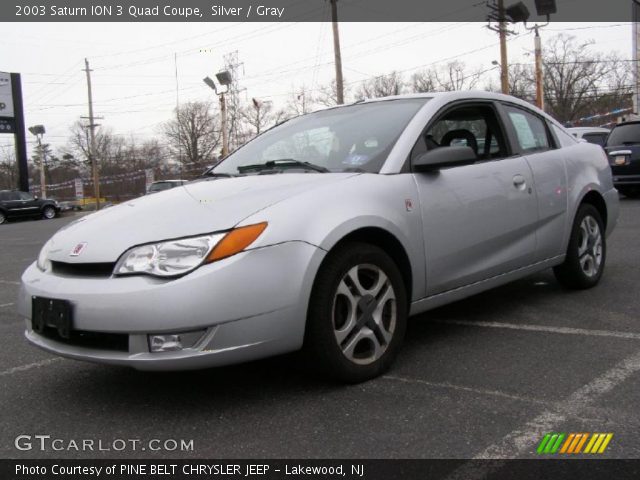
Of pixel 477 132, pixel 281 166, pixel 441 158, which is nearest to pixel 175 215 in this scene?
pixel 281 166

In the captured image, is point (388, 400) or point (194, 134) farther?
point (194, 134)

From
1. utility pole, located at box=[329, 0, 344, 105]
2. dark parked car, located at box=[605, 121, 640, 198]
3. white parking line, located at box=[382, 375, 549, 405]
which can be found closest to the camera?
white parking line, located at box=[382, 375, 549, 405]

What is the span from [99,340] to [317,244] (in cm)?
108

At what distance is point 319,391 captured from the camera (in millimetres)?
2984

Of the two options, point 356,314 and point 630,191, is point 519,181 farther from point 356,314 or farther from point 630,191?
point 630,191

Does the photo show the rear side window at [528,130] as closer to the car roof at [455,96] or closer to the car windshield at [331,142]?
the car roof at [455,96]

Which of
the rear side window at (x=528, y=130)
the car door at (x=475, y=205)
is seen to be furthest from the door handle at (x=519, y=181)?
the rear side window at (x=528, y=130)

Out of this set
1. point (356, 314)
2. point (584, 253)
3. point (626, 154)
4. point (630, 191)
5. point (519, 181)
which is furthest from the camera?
point (630, 191)

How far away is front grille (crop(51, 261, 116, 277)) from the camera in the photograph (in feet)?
9.01

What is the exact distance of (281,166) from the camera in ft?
12.0

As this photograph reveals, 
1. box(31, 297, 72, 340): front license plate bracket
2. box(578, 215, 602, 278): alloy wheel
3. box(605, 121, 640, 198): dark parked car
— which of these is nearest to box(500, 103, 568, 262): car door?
box(578, 215, 602, 278): alloy wheel

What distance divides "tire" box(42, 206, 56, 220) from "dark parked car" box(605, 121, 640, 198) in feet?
82.0
